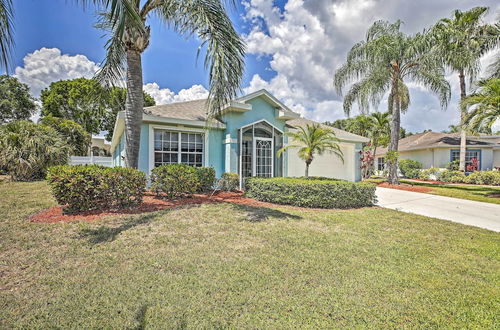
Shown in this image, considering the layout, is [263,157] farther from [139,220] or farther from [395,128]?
[395,128]

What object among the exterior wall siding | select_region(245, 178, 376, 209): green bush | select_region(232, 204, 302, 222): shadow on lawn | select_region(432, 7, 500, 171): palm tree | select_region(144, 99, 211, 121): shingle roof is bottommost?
select_region(232, 204, 302, 222): shadow on lawn

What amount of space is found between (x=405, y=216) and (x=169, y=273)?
7844 millimetres

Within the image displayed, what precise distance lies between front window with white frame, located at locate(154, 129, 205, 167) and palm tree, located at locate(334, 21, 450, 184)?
11.0 m

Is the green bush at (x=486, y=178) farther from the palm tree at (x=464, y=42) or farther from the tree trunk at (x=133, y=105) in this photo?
the tree trunk at (x=133, y=105)

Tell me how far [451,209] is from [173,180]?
11172 millimetres

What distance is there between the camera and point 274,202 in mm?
9227

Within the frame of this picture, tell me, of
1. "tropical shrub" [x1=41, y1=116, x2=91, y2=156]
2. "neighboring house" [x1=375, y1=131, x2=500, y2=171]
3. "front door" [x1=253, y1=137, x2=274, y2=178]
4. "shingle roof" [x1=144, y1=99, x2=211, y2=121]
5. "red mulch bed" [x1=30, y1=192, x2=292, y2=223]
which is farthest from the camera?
"tropical shrub" [x1=41, y1=116, x2=91, y2=156]

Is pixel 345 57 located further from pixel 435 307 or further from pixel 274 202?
pixel 435 307

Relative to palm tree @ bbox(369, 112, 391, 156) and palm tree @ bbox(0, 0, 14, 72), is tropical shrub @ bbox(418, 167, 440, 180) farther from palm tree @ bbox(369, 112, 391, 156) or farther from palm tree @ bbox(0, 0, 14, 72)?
palm tree @ bbox(0, 0, 14, 72)

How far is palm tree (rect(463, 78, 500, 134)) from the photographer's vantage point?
1172 centimetres

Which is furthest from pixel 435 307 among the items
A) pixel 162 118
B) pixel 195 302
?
pixel 162 118

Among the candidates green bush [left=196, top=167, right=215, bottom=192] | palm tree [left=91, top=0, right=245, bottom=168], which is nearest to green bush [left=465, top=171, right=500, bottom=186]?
green bush [left=196, top=167, right=215, bottom=192]

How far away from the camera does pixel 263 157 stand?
13234mm

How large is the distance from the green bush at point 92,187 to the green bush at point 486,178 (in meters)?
24.5
